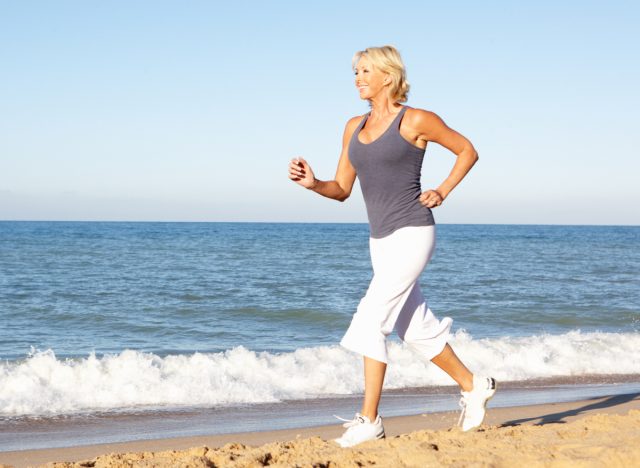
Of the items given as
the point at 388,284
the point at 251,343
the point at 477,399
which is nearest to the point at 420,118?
the point at 388,284

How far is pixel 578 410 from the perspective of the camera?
21.1 feet

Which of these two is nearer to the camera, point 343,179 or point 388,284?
point 388,284

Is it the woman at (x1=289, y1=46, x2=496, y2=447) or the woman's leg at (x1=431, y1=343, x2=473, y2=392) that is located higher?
the woman at (x1=289, y1=46, x2=496, y2=447)

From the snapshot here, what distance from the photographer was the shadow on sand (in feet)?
18.8

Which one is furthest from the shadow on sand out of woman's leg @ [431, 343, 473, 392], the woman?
the woman

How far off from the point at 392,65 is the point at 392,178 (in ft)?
1.89

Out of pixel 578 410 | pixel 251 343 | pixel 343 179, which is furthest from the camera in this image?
pixel 251 343

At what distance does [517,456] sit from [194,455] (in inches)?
65.8

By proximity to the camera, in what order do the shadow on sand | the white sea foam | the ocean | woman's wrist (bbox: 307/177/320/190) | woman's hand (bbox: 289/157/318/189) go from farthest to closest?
the white sea foam < the ocean < the shadow on sand < woman's wrist (bbox: 307/177/320/190) < woman's hand (bbox: 289/157/318/189)

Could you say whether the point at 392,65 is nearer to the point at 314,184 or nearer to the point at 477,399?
the point at 314,184

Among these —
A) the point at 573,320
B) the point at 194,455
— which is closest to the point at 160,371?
the point at 194,455

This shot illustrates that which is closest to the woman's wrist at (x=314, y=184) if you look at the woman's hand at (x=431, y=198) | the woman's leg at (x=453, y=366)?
the woman's hand at (x=431, y=198)

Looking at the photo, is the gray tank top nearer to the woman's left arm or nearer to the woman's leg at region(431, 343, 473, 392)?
the woman's left arm

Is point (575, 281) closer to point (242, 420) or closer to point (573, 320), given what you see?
point (573, 320)
